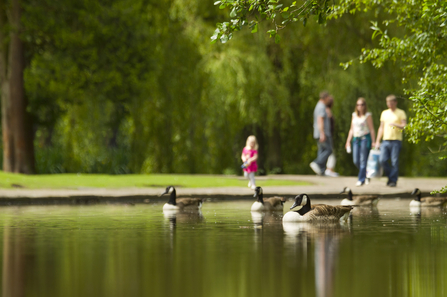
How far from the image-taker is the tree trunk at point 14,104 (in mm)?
26406

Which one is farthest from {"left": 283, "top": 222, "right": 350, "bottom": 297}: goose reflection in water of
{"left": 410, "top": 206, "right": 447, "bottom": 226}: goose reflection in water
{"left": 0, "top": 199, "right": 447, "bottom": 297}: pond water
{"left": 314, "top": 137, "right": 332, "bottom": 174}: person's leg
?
{"left": 314, "top": 137, "right": 332, "bottom": 174}: person's leg

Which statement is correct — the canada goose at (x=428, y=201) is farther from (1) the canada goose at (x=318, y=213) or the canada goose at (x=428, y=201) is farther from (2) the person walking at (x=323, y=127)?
(2) the person walking at (x=323, y=127)

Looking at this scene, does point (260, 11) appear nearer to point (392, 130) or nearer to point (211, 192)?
point (211, 192)

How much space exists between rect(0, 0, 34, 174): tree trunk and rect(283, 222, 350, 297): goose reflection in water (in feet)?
50.6

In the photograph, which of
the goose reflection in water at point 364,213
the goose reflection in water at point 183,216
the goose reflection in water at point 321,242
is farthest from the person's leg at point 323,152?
the goose reflection in water at point 321,242

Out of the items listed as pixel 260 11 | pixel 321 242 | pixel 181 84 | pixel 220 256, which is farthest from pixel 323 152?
pixel 220 256

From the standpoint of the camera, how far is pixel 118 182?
2281cm

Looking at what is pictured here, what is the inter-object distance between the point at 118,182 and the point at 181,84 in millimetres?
6693

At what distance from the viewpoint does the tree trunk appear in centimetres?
2641

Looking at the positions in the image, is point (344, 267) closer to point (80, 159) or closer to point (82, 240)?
point (82, 240)

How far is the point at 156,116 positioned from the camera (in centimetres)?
2917

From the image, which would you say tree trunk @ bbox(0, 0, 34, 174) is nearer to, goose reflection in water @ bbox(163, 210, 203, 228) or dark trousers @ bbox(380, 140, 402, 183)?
goose reflection in water @ bbox(163, 210, 203, 228)

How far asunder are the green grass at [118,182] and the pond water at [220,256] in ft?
21.4

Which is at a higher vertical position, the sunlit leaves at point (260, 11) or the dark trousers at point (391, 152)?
the sunlit leaves at point (260, 11)
